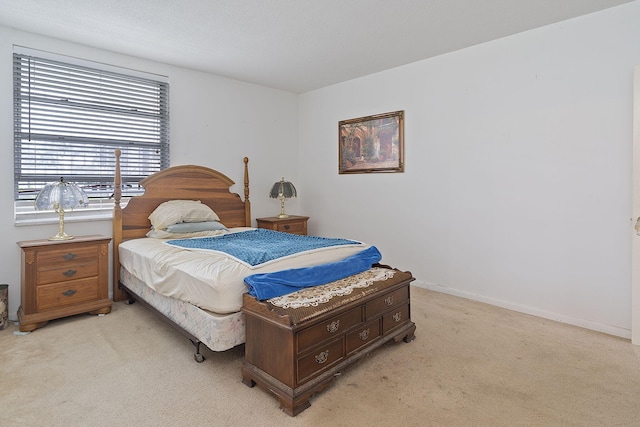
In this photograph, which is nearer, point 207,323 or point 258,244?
point 207,323

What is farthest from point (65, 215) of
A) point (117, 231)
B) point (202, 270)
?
point (202, 270)

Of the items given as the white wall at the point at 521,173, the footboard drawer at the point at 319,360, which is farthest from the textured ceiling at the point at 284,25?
the footboard drawer at the point at 319,360

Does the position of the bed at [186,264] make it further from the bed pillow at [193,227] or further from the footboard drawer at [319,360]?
the footboard drawer at [319,360]

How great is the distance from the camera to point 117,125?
3635 mm

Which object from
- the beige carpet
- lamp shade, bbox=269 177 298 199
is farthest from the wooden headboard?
the beige carpet

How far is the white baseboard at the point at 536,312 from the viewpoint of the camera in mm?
2715

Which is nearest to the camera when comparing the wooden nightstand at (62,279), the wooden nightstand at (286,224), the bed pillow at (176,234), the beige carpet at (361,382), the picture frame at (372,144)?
the beige carpet at (361,382)

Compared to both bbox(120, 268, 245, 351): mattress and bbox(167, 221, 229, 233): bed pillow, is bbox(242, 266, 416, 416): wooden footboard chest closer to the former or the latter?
bbox(120, 268, 245, 351): mattress

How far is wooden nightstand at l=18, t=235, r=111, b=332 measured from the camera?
275 centimetres

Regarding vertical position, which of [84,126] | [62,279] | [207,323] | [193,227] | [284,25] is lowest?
[207,323]

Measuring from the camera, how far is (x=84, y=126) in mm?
3422

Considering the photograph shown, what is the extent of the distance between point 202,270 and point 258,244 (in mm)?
779

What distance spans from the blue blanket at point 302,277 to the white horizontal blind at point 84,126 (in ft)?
7.98

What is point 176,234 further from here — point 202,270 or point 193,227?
point 202,270
